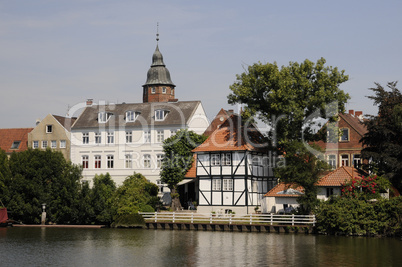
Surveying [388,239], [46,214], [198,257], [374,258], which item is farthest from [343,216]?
[46,214]

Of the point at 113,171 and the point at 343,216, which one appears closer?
the point at 343,216

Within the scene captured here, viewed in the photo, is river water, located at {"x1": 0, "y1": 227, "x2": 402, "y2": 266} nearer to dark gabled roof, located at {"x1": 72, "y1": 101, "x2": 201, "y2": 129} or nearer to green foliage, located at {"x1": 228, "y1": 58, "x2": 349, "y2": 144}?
green foliage, located at {"x1": 228, "y1": 58, "x2": 349, "y2": 144}

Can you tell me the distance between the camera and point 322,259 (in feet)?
107

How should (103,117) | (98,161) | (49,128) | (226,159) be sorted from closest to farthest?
1. (226,159)
2. (98,161)
3. (103,117)
4. (49,128)

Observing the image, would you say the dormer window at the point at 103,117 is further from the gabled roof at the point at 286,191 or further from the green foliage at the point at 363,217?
the green foliage at the point at 363,217

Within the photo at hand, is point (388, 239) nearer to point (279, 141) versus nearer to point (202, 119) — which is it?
point (279, 141)

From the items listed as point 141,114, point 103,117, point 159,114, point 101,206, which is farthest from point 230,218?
point 103,117

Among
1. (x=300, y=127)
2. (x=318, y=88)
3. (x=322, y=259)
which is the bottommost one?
(x=322, y=259)

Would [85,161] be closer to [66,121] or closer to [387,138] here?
[66,121]

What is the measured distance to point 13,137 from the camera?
8206 cm

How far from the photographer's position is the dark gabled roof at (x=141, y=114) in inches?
2815

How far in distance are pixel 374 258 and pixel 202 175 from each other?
94.0ft

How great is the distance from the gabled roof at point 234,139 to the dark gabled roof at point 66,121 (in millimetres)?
24559

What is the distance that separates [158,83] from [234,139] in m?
37.6
